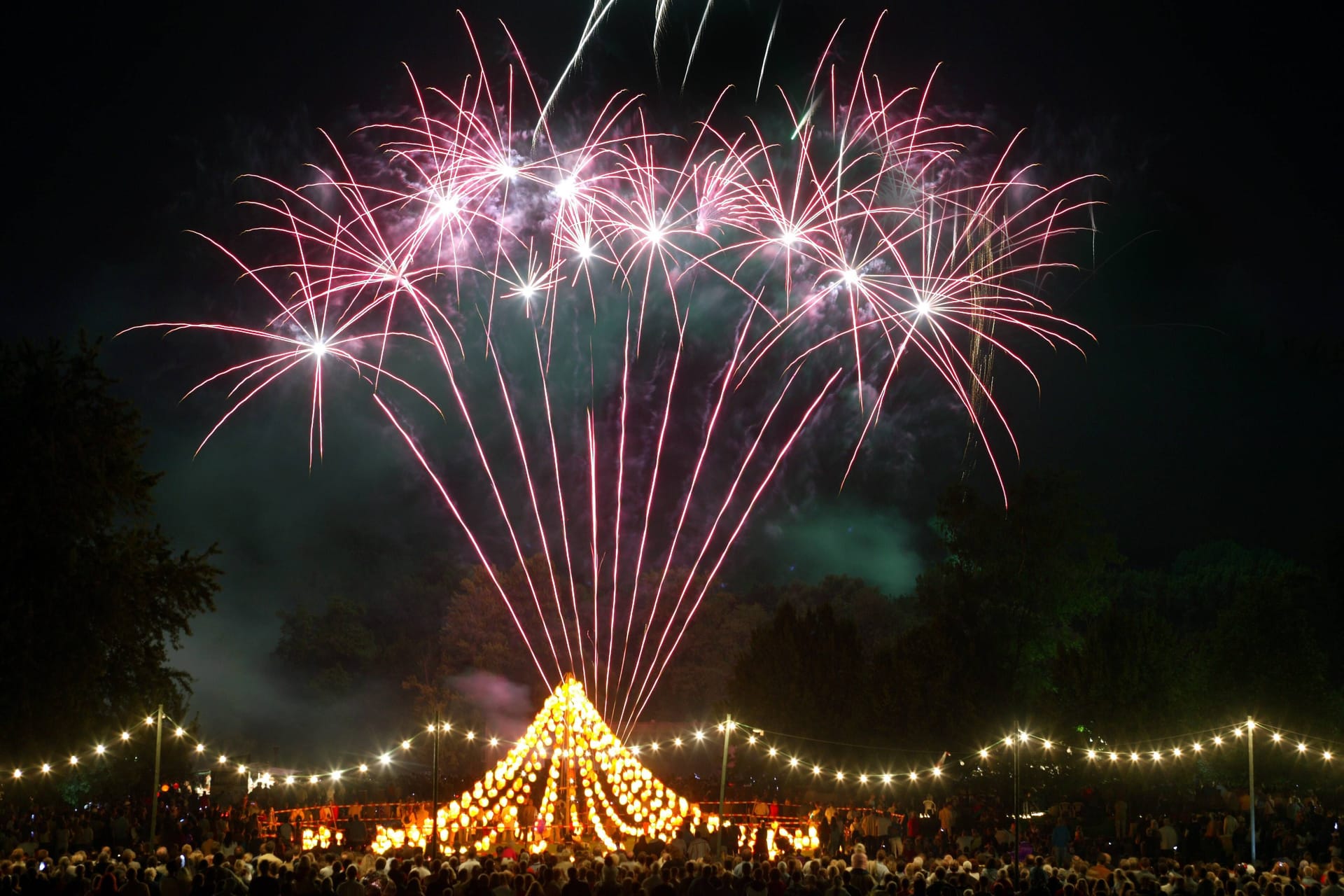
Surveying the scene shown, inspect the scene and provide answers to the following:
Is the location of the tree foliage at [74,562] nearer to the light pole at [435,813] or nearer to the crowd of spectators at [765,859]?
the crowd of spectators at [765,859]

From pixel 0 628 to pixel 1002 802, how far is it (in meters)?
23.6

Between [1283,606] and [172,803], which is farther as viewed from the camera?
[1283,606]

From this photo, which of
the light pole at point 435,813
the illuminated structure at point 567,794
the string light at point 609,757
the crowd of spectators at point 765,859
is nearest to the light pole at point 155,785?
the crowd of spectators at point 765,859

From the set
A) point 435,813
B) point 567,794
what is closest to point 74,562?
point 435,813

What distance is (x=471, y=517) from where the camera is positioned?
189 feet

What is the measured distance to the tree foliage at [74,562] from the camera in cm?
1836

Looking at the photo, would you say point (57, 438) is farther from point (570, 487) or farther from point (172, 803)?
point (570, 487)

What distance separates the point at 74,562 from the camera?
18.3 meters

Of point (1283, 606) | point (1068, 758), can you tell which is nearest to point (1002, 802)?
point (1068, 758)

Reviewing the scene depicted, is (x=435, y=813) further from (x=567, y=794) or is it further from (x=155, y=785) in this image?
(x=567, y=794)

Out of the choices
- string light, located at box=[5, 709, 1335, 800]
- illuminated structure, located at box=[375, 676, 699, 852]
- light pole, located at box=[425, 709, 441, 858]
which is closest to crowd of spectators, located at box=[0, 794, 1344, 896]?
light pole, located at box=[425, 709, 441, 858]

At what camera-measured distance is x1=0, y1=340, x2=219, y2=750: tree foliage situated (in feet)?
60.2

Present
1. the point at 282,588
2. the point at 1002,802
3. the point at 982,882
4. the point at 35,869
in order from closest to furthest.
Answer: the point at 35,869, the point at 982,882, the point at 1002,802, the point at 282,588

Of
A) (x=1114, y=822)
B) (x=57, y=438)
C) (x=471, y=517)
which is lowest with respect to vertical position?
(x=1114, y=822)
